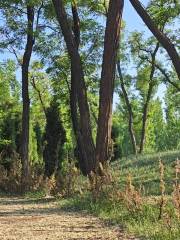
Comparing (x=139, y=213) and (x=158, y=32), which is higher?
(x=158, y=32)

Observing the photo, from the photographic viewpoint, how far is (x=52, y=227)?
8.47 m

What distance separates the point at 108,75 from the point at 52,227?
5.02 m

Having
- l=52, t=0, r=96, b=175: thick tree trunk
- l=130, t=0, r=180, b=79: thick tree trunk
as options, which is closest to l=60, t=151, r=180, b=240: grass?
l=52, t=0, r=96, b=175: thick tree trunk

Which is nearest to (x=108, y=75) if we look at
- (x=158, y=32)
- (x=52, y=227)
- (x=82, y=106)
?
(x=82, y=106)

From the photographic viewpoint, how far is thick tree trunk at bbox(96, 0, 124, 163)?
12.5 m

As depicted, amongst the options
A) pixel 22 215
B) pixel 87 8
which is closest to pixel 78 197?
pixel 22 215

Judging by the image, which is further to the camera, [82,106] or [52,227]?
[82,106]

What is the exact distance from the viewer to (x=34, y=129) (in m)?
59.4

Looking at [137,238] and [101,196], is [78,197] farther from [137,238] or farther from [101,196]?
[137,238]

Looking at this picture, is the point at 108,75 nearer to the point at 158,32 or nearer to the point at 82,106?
the point at 82,106

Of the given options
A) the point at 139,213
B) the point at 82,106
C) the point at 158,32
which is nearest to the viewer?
the point at 139,213

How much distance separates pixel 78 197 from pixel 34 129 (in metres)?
46.5

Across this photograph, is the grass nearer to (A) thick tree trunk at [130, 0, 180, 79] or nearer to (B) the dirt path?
(B) the dirt path

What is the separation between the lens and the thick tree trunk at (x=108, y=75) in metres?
12.5
